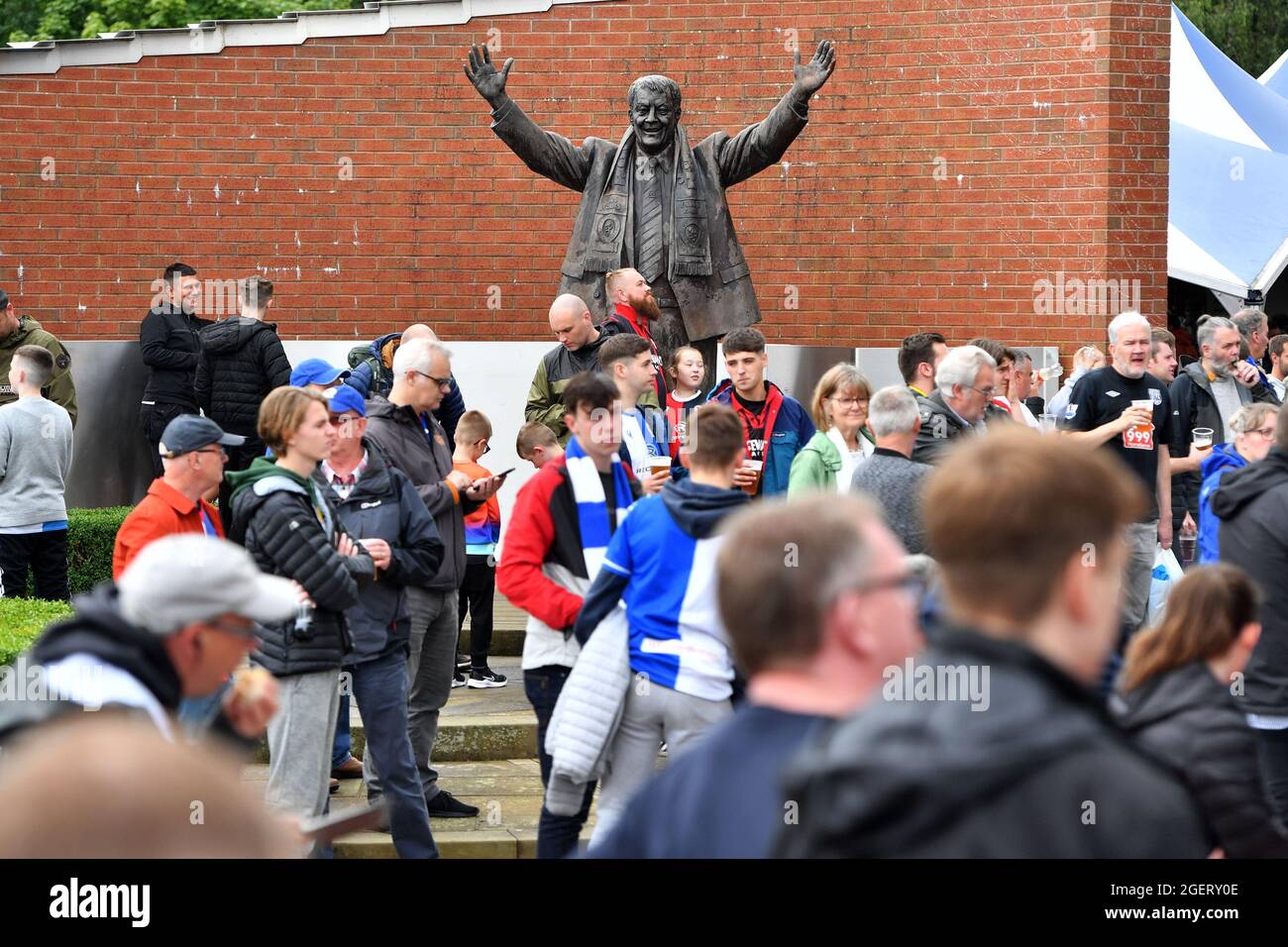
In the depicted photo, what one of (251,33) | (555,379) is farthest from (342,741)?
(251,33)

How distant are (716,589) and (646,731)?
9.82 feet

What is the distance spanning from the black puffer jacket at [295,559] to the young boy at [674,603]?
0.90m

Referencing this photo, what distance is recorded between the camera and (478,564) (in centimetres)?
910

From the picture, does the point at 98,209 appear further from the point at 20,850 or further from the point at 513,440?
the point at 20,850

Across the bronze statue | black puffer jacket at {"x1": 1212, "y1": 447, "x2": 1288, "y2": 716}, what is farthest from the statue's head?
black puffer jacket at {"x1": 1212, "y1": 447, "x2": 1288, "y2": 716}

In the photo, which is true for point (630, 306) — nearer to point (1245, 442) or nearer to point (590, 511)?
point (590, 511)

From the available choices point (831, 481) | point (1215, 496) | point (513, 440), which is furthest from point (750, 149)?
point (1215, 496)

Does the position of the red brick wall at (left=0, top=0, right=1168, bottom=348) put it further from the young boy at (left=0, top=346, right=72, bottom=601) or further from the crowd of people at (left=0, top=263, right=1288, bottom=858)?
the young boy at (left=0, top=346, right=72, bottom=601)

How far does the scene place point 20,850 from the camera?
176 centimetres

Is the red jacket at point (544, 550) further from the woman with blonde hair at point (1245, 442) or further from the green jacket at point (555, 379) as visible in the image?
the woman with blonde hair at point (1245, 442)

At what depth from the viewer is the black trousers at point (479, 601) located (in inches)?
A: 358

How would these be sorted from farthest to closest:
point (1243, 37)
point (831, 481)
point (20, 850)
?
point (1243, 37), point (831, 481), point (20, 850)
